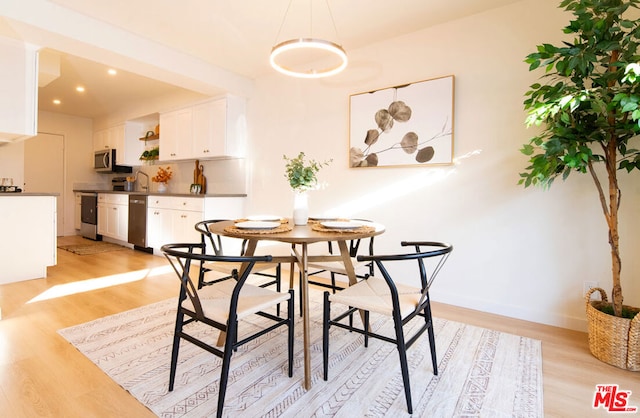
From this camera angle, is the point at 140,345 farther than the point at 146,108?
No

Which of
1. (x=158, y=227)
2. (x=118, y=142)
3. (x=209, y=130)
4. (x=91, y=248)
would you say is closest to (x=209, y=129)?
(x=209, y=130)

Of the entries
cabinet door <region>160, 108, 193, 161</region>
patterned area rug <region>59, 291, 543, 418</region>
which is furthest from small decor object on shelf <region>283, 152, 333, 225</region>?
cabinet door <region>160, 108, 193, 161</region>

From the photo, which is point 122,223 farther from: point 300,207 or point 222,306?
point 222,306

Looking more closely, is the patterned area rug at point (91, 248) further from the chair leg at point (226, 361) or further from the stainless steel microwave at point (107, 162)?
the chair leg at point (226, 361)

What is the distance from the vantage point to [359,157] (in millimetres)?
3322

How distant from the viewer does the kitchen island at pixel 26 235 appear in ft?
10.8

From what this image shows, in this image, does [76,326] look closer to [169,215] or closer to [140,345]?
[140,345]

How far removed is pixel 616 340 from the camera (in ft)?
6.15

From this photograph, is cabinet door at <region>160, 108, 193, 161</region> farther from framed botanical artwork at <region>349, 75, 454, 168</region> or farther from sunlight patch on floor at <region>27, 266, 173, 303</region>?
framed botanical artwork at <region>349, 75, 454, 168</region>

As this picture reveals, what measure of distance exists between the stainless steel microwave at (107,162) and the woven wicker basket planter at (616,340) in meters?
6.96

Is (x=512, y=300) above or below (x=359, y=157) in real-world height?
below

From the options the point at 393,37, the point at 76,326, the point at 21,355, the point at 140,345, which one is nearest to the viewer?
the point at 21,355

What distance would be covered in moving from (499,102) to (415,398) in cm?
226

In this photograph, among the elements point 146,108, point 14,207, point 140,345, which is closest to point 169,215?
point 14,207
